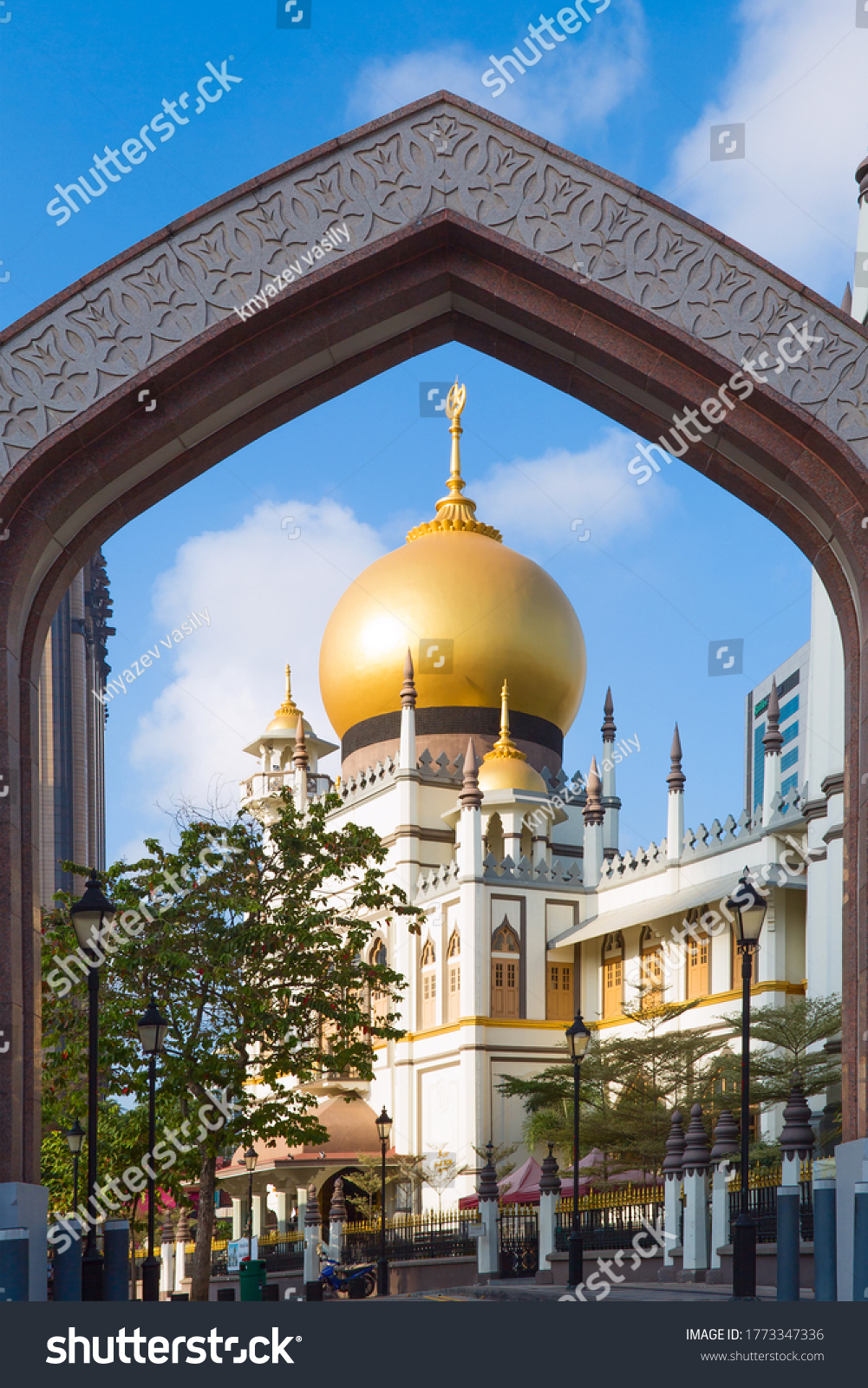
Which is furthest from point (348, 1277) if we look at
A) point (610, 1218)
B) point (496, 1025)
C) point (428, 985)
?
point (428, 985)

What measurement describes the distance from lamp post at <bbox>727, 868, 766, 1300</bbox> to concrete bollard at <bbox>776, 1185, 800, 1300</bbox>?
187cm

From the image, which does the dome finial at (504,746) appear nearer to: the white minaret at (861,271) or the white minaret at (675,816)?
the white minaret at (675,816)

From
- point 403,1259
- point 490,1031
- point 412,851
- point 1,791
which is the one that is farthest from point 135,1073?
point 412,851

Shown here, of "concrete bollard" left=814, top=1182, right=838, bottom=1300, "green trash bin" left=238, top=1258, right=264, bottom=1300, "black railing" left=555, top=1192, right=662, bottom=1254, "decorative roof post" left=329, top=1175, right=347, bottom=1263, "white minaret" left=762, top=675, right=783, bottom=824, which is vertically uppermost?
"white minaret" left=762, top=675, right=783, bottom=824

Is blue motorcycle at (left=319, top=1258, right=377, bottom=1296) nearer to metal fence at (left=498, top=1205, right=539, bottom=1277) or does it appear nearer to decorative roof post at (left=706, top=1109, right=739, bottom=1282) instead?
metal fence at (left=498, top=1205, right=539, bottom=1277)

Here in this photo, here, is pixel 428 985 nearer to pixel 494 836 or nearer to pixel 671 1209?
pixel 494 836

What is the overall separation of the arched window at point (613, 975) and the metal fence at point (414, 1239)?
7.57 m

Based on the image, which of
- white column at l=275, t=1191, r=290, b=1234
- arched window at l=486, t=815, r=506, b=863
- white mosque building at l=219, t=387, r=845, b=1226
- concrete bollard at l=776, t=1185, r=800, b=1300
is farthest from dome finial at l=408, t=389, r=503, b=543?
concrete bollard at l=776, t=1185, r=800, b=1300

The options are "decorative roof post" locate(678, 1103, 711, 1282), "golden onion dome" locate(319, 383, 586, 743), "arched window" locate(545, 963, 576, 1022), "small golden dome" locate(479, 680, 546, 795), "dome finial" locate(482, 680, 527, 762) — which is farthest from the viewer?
"golden onion dome" locate(319, 383, 586, 743)

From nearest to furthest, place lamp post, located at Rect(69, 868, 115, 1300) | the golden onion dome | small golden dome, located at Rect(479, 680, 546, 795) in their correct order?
lamp post, located at Rect(69, 868, 115, 1300)
small golden dome, located at Rect(479, 680, 546, 795)
the golden onion dome

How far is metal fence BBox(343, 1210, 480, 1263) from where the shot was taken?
28453 millimetres

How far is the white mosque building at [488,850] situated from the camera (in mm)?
35625

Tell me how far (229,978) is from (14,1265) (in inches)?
471

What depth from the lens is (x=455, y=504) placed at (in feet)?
164
